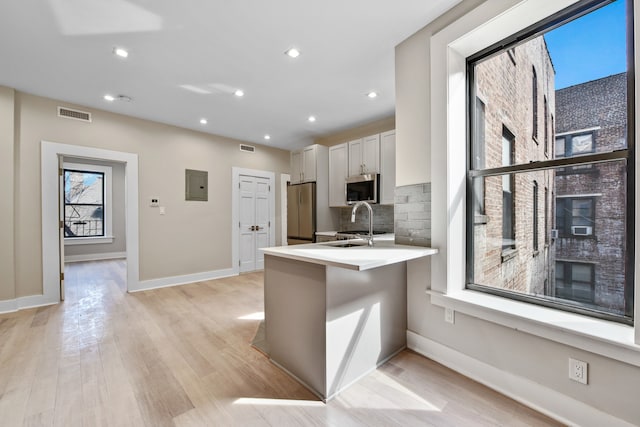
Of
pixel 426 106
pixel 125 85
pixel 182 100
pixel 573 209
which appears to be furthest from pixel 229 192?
pixel 573 209

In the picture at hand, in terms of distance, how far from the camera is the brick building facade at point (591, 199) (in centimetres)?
135

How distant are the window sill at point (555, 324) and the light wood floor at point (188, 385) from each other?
464 mm

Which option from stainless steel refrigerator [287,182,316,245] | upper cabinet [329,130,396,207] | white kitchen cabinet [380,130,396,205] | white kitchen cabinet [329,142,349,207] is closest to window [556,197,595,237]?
upper cabinet [329,130,396,207]

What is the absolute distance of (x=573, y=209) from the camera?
59.7 inches

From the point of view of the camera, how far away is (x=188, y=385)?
5.66 ft

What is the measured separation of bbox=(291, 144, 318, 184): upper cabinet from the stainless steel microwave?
73 centimetres

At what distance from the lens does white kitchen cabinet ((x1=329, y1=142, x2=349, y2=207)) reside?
4.37 metres

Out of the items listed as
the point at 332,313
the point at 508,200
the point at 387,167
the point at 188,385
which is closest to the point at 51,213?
the point at 188,385

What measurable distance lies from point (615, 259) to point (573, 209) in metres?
0.31

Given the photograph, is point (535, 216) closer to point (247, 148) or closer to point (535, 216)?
point (535, 216)

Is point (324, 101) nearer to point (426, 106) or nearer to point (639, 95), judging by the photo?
point (426, 106)

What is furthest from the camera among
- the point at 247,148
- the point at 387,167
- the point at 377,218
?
the point at 247,148

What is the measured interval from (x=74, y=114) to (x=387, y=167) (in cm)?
432

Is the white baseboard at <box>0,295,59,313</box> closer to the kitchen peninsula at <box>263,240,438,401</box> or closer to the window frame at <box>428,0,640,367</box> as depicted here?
the kitchen peninsula at <box>263,240,438,401</box>
